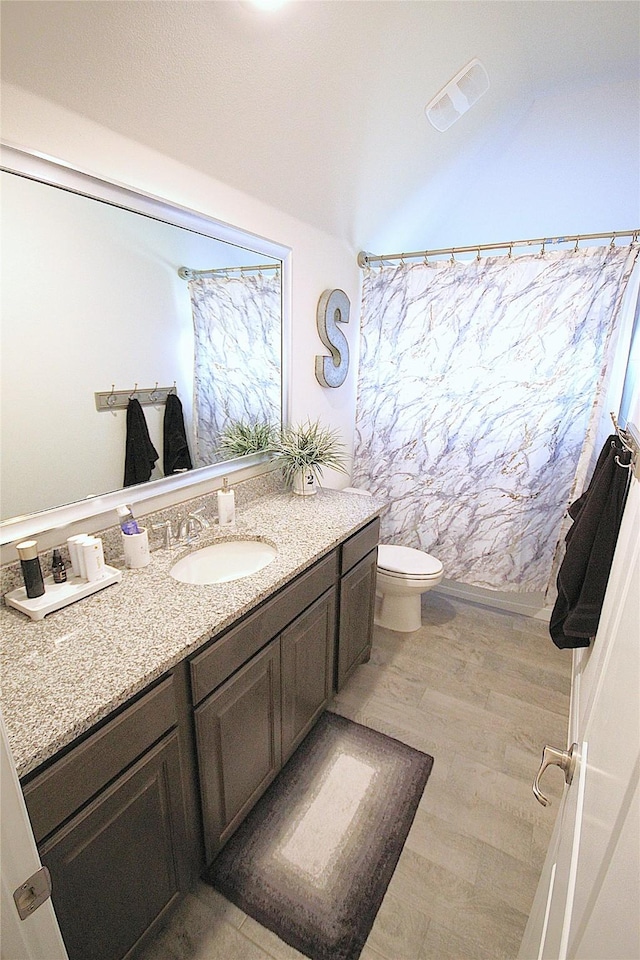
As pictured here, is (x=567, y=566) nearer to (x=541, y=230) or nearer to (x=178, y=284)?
(x=178, y=284)

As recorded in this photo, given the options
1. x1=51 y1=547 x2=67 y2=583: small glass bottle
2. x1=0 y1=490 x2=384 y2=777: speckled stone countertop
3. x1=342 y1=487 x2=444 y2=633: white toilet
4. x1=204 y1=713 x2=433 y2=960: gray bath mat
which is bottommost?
x1=204 y1=713 x2=433 y2=960: gray bath mat

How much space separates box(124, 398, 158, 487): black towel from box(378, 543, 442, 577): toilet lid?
140 cm

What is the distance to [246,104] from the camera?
1.34m

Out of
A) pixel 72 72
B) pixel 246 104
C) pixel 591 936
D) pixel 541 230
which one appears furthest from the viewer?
pixel 541 230

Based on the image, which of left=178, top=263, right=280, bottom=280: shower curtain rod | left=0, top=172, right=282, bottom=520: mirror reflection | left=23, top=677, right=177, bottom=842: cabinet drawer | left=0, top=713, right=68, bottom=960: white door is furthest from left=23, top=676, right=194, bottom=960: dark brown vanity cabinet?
left=178, top=263, right=280, bottom=280: shower curtain rod

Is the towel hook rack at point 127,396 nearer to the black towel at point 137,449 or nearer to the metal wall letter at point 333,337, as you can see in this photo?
the black towel at point 137,449

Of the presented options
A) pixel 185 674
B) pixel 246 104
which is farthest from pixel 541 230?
pixel 185 674

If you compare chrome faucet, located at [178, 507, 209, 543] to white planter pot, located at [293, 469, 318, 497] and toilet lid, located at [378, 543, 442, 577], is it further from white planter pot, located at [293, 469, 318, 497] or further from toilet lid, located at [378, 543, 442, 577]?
toilet lid, located at [378, 543, 442, 577]

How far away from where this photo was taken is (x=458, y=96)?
173cm

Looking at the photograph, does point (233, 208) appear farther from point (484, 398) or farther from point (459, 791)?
point (459, 791)

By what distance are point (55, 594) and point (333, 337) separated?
178 centimetres

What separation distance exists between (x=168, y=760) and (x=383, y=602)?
1.70 meters

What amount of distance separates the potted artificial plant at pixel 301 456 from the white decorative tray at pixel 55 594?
996 millimetres

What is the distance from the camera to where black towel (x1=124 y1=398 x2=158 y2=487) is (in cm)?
150
